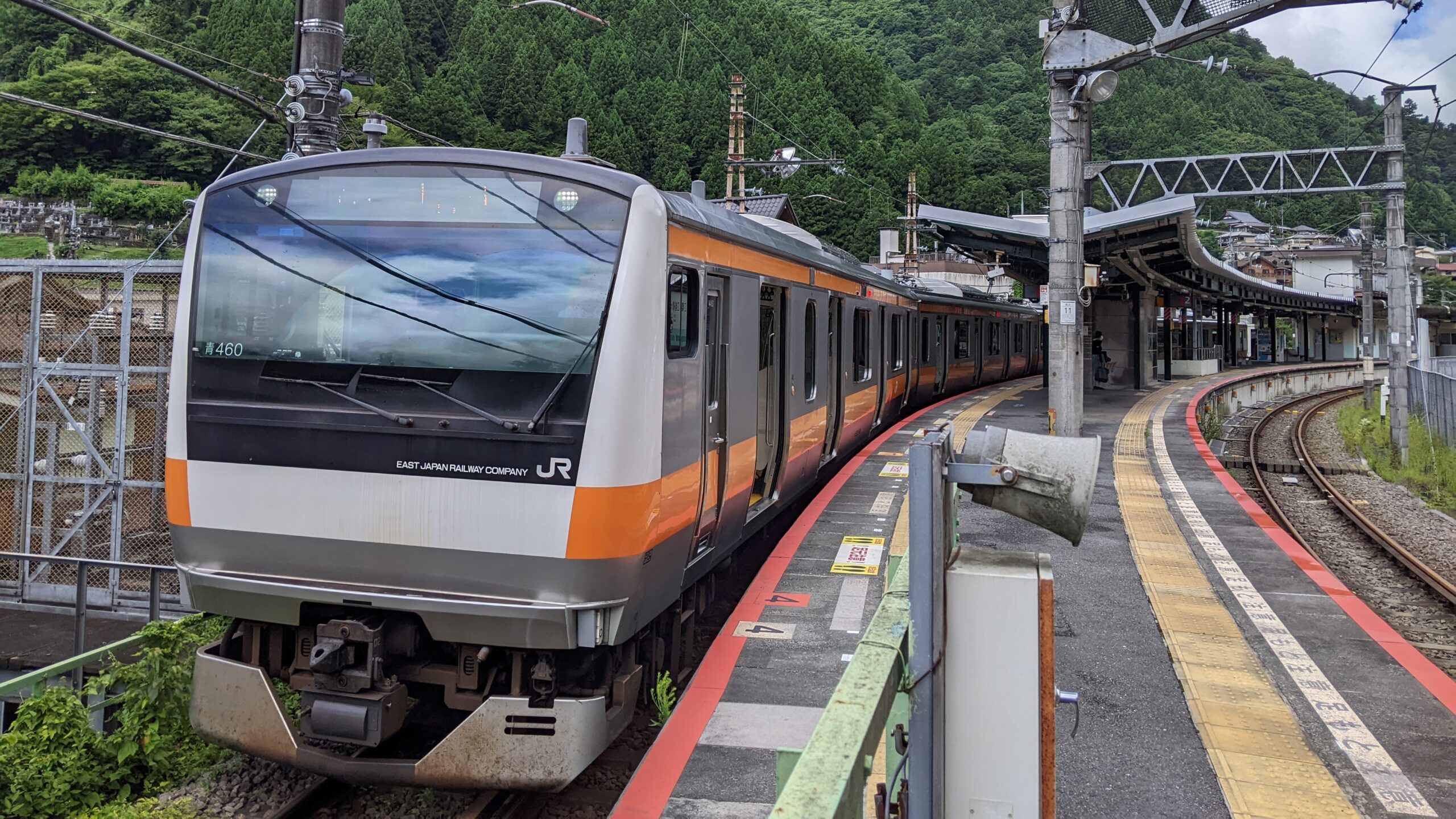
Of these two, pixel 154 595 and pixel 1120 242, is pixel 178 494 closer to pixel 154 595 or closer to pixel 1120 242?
pixel 154 595

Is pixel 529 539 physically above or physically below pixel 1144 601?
above

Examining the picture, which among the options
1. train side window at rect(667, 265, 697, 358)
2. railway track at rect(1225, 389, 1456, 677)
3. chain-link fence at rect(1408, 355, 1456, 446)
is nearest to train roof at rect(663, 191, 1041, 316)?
train side window at rect(667, 265, 697, 358)

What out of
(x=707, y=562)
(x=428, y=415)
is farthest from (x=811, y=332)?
(x=428, y=415)

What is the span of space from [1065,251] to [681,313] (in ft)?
26.2

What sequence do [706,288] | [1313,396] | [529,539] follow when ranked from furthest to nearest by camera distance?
[1313,396] → [706,288] → [529,539]

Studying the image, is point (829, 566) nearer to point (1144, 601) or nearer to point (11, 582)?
point (1144, 601)

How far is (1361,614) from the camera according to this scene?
7578 millimetres

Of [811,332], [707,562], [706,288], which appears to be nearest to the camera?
[706,288]

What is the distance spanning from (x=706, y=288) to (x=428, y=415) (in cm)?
193

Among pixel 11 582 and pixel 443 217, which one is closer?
pixel 443 217

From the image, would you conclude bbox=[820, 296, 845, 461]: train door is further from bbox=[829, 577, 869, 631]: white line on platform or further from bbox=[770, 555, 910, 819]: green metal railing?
bbox=[770, 555, 910, 819]: green metal railing

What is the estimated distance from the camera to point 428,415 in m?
4.92

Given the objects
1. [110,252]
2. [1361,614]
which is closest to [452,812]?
[1361,614]

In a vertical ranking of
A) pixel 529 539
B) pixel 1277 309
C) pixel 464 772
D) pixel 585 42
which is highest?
pixel 585 42
